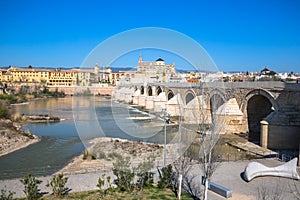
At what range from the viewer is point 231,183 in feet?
23.4

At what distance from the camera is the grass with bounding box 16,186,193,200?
626 centimetres

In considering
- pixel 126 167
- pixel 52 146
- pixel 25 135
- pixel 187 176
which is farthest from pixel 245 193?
pixel 25 135

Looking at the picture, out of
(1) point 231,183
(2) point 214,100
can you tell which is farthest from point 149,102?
(2) point 214,100

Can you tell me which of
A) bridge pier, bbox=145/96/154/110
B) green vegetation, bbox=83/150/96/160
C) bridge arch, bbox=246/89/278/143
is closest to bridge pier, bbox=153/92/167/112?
bridge pier, bbox=145/96/154/110

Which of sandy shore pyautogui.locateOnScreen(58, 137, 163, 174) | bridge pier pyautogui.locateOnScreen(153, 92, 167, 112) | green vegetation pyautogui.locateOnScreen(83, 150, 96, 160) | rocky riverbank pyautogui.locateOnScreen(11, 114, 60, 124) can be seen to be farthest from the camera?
bridge pier pyautogui.locateOnScreen(153, 92, 167, 112)

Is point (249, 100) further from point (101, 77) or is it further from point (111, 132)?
point (101, 77)

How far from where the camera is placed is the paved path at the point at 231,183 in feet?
21.1

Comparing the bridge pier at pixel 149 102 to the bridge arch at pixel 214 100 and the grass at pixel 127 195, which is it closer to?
the bridge arch at pixel 214 100

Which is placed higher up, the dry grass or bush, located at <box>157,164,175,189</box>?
bush, located at <box>157,164,175,189</box>

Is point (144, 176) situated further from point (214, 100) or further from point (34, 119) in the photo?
point (34, 119)

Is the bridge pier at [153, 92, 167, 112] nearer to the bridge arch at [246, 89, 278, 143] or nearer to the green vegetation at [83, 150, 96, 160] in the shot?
the bridge arch at [246, 89, 278, 143]

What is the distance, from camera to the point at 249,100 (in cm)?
1627

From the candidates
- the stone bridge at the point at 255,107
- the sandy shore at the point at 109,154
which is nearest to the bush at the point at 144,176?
the sandy shore at the point at 109,154

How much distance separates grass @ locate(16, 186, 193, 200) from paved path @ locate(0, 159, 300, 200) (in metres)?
0.45
